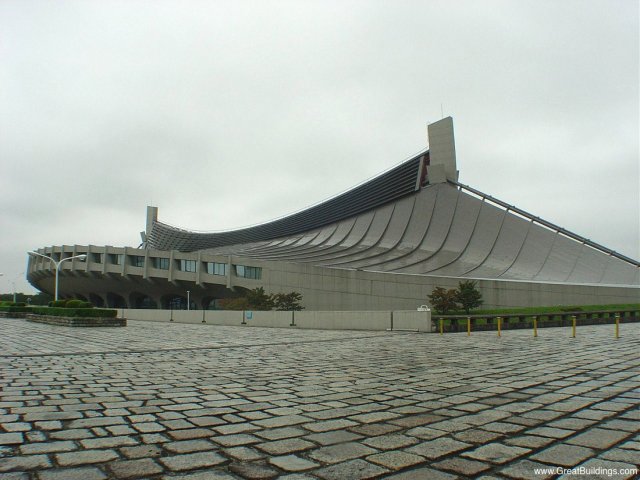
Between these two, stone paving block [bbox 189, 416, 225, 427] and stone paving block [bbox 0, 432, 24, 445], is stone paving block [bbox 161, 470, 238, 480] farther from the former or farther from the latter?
stone paving block [bbox 0, 432, 24, 445]

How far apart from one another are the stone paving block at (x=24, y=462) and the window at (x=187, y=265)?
37792mm

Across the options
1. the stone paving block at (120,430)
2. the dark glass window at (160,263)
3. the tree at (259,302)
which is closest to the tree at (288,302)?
the tree at (259,302)

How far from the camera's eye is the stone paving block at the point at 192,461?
2.91 meters

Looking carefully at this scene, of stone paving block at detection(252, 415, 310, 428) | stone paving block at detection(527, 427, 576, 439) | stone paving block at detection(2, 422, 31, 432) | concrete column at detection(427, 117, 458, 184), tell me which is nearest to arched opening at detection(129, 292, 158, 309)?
concrete column at detection(427, 117, 458, 184)

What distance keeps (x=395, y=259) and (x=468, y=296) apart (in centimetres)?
894

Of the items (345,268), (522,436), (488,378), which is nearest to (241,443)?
(522,436)

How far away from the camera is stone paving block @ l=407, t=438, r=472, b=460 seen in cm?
316

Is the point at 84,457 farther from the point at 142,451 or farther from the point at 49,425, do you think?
the point at 49,425

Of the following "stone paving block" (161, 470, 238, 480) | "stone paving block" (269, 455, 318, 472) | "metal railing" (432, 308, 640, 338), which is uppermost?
"stone paving block" (161, 470, 238, 480)

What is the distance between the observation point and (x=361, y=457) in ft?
10.2

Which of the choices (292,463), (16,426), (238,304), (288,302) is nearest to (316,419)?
(292,463)

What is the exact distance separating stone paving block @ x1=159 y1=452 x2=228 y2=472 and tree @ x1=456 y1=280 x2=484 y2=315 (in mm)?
23991

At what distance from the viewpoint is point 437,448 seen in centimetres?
329

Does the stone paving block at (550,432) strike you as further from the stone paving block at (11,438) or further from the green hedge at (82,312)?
the green hedge at (82,312)
